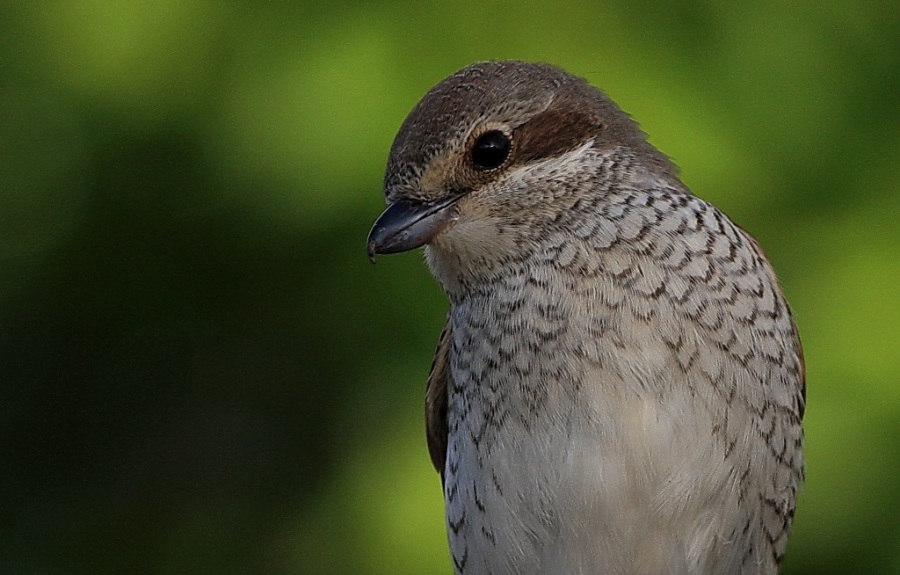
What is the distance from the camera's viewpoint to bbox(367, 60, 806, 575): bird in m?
2.61

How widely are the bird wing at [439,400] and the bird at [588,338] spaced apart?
0.94 ft

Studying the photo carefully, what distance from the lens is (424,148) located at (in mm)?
2605

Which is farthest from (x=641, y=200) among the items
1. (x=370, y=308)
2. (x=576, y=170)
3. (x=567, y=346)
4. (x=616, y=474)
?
(x=370, y=308)

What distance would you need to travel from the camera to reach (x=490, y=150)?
8.73ft

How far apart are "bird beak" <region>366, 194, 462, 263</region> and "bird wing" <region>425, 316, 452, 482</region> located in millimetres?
456

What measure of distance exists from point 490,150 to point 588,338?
0.39m

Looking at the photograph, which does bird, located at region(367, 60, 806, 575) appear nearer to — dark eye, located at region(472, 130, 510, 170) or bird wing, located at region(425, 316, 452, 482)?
dark eye, located at region(472, 130, 510, 170)

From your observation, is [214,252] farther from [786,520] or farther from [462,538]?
[786,520]

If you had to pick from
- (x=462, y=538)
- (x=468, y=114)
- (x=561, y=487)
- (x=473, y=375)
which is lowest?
(x=462, y=538)

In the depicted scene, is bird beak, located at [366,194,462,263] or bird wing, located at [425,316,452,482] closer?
bird beak, located at [366,194,462,263]

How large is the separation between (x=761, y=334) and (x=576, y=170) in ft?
1.51

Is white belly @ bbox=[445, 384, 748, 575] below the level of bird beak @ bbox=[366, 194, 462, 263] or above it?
below

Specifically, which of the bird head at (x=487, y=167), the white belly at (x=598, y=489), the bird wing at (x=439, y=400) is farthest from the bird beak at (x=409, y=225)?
the bird wing at (x=439, y=400)

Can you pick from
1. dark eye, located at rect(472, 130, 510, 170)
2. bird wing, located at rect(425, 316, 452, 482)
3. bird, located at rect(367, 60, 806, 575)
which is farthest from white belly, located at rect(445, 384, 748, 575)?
dark eye, located at rect(472, 130, 510, 170)
